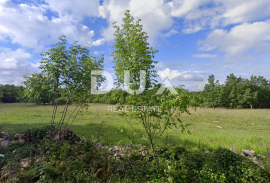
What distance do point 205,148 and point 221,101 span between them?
157ft

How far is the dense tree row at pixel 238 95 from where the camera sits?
4359 cm

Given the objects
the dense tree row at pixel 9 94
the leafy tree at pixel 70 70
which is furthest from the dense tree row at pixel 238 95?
the dense tree row at pixel 9 94

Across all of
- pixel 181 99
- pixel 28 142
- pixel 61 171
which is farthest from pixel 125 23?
pixel 28 142

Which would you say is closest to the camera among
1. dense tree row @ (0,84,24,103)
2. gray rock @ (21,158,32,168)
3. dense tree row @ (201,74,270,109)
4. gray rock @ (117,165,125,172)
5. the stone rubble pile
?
gray rock @ (117,165,125,172)

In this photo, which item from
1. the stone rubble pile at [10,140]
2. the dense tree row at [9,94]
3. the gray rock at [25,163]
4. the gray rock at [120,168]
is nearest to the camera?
the gray rock at [120,168]

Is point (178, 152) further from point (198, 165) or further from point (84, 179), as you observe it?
point (84, 179)

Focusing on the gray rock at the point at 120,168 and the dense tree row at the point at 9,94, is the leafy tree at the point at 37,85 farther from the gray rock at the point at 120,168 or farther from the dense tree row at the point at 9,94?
the dense tree row at the point at 9,94

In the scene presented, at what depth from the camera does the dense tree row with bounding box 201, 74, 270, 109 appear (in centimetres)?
4359

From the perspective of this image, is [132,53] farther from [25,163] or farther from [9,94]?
[9,94]

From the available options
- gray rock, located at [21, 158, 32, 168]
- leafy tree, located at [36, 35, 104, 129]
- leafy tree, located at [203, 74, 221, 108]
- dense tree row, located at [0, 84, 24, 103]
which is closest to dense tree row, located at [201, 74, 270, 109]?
leafy tree, located at [203, 74, 221, 108]

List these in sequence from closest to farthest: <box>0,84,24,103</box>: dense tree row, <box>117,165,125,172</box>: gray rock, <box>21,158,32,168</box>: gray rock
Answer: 1. <box>117,165,125,172</box>: gray rock
2. <box>21,158,32,168</box>: gray rock
3. <box>0,84,24,103</box>: dense tree row

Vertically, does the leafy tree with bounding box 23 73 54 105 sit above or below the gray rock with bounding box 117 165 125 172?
above

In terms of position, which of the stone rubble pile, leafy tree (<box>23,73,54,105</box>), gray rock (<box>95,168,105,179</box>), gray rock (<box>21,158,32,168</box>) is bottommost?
gray rock (<box>95,168,105,179</box>)

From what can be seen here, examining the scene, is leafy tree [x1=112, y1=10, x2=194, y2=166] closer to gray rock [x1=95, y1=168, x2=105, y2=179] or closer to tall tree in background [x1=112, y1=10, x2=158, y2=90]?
tall tree in background [x1=112, y1=10, x2=158, y2=90]
